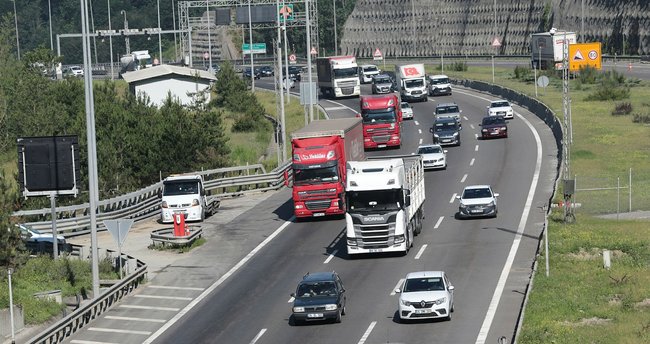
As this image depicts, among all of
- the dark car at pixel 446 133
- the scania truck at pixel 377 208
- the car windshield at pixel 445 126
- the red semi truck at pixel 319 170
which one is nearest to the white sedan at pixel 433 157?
the dark car at pixel 446 133

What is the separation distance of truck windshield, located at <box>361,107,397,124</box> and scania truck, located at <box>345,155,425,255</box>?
28.7 m

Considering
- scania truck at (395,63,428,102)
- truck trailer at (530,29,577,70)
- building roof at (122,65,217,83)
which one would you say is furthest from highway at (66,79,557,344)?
truck trailer at (530,29,577,70)

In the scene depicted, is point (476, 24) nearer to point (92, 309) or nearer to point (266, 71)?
point (266, 71)

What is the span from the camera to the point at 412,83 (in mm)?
105250

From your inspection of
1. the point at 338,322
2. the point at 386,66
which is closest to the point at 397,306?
the point at 338,322

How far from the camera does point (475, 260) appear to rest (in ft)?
153

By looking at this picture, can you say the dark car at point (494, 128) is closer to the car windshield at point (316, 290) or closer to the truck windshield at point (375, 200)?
the truck windshield at point (375, 200)

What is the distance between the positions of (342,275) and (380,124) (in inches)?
1269

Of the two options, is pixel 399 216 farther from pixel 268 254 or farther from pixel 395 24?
pixel 395 24

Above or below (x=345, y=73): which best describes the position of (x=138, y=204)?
below

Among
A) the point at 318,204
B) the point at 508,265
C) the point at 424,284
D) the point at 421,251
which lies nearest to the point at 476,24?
the point at 318,204

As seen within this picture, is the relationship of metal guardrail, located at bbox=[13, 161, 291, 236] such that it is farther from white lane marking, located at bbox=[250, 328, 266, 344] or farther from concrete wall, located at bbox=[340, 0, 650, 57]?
concrete wall, located at bbox=[340, 0, 650, 57]

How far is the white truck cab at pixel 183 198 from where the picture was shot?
192 feet

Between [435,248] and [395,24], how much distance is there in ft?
448
